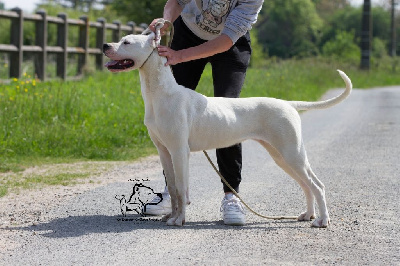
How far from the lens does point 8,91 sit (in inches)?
464

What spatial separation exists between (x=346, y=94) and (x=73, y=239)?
2.25 metres

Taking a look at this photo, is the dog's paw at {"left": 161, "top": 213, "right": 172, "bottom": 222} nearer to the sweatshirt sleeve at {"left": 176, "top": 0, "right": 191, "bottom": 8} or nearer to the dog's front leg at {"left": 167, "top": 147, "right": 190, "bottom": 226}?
the dog's front leg at {"left": 167, "top": 147, "right": 190, "bottom": 226}

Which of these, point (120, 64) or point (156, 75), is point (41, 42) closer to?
point (156, 75)

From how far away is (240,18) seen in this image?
575 centimetres

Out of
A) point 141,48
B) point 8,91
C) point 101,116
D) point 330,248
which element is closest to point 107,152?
point 101,116

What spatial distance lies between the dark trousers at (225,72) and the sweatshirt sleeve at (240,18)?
1.09ft

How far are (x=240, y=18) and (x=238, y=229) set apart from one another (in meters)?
1.50

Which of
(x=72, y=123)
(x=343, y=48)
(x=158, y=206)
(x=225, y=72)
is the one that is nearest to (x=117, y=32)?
(x=72, y=123)

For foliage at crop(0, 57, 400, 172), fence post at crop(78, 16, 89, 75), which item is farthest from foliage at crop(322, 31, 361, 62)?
foliage at crop(0, 57, 400, 172)

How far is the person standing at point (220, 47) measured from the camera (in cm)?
571

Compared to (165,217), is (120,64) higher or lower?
higher

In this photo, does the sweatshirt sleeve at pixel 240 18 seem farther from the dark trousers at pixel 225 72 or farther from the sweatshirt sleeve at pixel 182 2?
the sweatshirt sleeve at pixel 182 2

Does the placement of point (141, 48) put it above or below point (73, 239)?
above

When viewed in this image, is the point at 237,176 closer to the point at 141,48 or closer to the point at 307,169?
the point at 307,169
